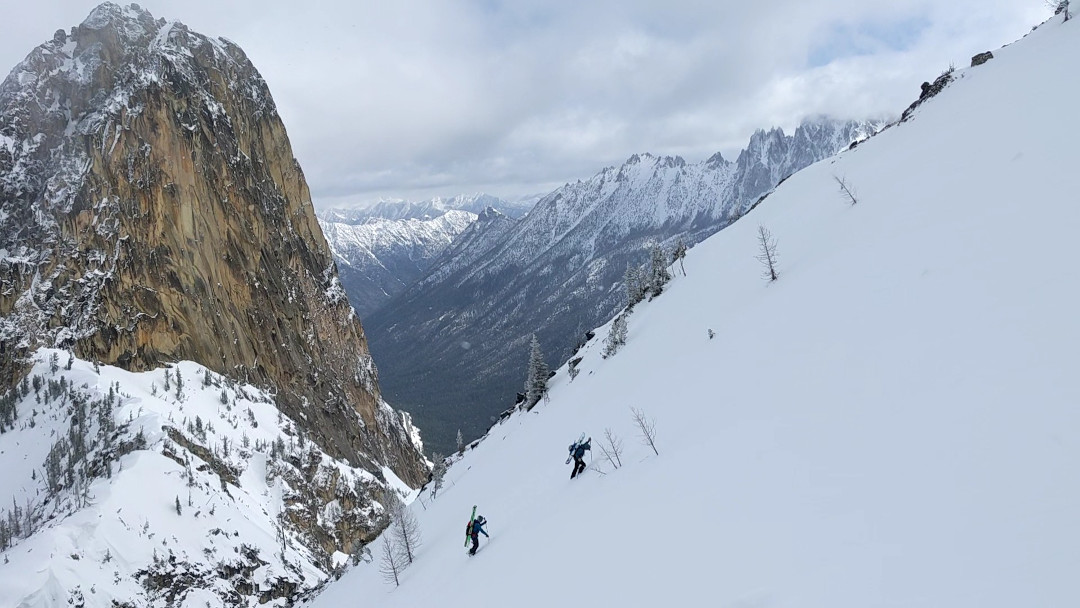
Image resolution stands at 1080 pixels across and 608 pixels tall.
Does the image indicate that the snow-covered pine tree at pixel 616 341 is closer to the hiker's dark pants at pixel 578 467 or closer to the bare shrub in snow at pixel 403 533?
the bare shrub in snow at pixel 403 533

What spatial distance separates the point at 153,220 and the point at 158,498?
110 feet

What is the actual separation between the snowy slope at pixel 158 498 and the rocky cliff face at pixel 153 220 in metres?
5.05

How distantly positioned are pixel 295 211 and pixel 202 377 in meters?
31.8

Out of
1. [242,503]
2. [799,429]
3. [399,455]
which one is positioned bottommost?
[399,455]

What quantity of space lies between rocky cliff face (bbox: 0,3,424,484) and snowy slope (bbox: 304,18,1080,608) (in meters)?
47.8

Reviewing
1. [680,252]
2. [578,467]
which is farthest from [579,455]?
[680,252]

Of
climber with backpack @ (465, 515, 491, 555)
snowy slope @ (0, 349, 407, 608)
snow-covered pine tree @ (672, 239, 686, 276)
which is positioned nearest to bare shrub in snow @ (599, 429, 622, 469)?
climber with backpack @ (465, 515, 491, 555)

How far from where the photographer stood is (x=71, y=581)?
27547 millimetres

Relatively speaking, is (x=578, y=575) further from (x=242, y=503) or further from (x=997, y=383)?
(x=242, y=503)

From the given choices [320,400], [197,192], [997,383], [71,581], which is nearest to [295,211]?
[197,192]

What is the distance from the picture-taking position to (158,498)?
35531 mm

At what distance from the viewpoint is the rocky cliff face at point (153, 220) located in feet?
171

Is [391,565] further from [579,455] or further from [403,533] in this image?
[579,455]

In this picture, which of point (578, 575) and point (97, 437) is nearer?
point (578, 575)
